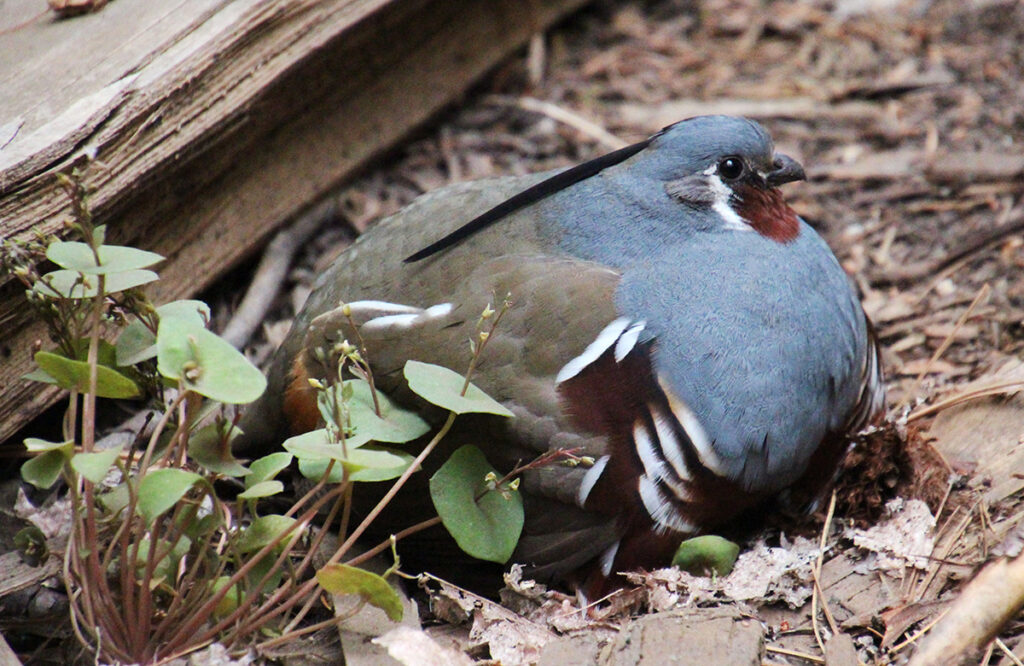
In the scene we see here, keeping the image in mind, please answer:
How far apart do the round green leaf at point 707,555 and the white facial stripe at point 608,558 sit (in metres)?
0.17

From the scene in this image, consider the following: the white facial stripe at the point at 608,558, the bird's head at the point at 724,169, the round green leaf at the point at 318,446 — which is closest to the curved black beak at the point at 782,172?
the bird's head at the point at 724,169

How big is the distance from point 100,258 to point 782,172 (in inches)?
76.1

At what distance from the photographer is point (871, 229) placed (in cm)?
423

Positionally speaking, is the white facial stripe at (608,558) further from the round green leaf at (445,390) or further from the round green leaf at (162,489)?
the round green leaf at (162,489)

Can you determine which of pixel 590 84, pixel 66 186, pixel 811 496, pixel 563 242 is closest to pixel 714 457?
pixel 811 496

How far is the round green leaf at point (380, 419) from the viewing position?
246 centimetres

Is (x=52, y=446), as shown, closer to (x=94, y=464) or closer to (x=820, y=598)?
(x=94, y=464)

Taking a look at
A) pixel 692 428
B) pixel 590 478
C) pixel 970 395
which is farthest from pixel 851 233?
pixel 590 478

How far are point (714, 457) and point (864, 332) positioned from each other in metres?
0.68

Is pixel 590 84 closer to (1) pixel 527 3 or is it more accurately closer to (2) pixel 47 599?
(1) pixel 527 3

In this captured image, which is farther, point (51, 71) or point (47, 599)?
point (51, 71)

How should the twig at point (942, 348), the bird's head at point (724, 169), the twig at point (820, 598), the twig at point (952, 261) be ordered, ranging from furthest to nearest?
the twig at point (952, 261) < the twig at point (942, 348) < the bird's head at point (724, 169) < the twig at point (820, 598)

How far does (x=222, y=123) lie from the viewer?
3.44 meters

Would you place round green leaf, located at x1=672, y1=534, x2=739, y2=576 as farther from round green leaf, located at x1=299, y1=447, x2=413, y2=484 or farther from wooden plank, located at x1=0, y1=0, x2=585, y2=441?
wooden plank, located at x1=0, y1=0, x2=585, y2=441
